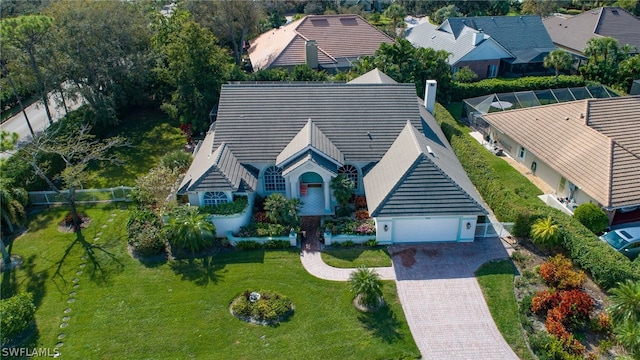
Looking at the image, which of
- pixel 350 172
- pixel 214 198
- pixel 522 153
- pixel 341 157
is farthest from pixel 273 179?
pixel 522 153

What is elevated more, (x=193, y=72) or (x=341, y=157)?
(x=193, y=72)

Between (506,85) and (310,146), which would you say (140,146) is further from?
(506,85)

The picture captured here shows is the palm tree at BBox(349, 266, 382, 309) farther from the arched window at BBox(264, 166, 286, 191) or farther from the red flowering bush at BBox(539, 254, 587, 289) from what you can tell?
the arched window at BBox(264, 166, 286, 191)

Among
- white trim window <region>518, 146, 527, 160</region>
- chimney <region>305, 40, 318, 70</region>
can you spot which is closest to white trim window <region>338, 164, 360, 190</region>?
white trim window <region>518, 146, 527, 160</region>

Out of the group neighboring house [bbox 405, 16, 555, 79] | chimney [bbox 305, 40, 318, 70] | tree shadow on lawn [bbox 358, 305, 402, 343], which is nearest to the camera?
tree shadow on lawn [bbox 358, 305, 402, 343]

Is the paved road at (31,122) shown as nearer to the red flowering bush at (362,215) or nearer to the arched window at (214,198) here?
the arched window at (214,198)

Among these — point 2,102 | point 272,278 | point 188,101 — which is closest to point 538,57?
point 188,101
